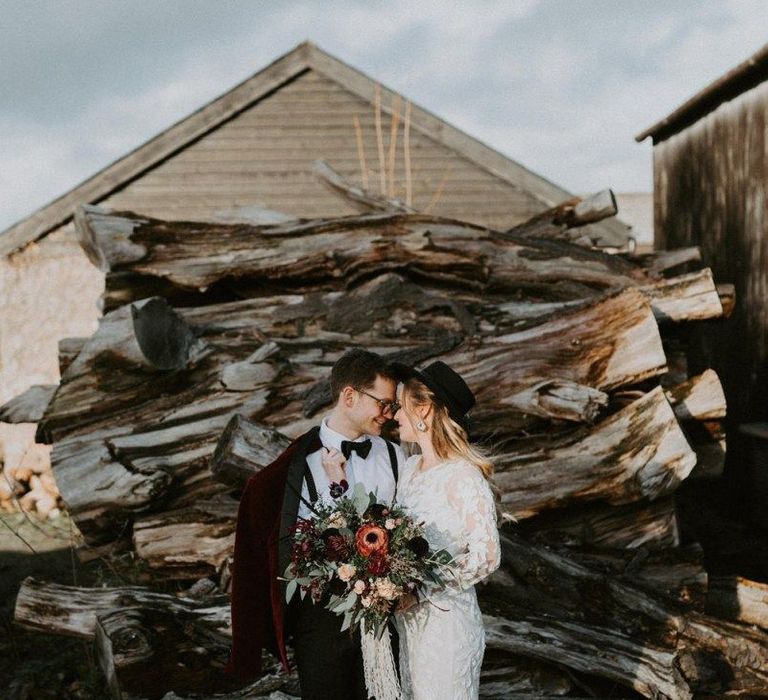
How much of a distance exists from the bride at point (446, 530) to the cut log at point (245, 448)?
1894 millimetres

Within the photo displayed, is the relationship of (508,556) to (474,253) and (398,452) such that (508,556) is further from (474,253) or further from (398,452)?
(474,253)

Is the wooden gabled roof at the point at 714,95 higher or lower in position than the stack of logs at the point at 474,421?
higher

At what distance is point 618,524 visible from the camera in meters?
6.12

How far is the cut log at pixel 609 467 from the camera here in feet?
19.0

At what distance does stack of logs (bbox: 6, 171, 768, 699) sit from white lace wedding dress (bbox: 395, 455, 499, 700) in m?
1.66

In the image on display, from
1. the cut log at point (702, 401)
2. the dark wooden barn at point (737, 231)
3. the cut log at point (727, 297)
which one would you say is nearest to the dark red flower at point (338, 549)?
the cut log at point (702, 401)

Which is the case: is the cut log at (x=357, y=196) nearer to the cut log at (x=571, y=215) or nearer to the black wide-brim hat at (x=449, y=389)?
the cut log at (x=571, y=215)

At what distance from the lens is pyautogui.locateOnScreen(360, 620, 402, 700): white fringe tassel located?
334 cm

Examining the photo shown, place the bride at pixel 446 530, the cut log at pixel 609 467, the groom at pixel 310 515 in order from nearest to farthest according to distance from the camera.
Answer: the bride at pixel 446 530
the groom at pixel 310 515
the cut log at pixel 609 467

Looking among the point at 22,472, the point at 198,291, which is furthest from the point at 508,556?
the point at 22,472

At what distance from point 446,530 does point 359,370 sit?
75 centimetres

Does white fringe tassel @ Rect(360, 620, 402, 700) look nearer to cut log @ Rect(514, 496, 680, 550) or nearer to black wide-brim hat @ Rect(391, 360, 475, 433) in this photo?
black wide-brim hat @ Rect(391, 360, 475, 433)

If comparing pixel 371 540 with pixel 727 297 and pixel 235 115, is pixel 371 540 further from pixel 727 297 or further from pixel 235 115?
pixel 235 115

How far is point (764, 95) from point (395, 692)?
22.1 feet
